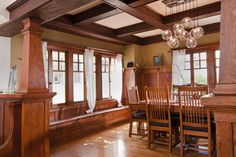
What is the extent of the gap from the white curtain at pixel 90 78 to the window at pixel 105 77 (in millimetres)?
664

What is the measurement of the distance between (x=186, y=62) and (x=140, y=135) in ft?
8.97

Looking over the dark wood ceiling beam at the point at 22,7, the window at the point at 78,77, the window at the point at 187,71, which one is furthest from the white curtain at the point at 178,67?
the dark wood ceiling beam at the point at 22,7

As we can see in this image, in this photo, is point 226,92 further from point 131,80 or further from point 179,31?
point 131,80

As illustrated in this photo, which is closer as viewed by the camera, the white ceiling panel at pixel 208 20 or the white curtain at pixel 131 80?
the white ceiling panel at pixel 208 20

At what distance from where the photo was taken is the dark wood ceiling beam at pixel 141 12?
10.1ft

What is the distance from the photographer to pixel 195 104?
292 centimetres

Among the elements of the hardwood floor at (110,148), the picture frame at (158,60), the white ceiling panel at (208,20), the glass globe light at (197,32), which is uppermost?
the white ceiling panel at (208,20)

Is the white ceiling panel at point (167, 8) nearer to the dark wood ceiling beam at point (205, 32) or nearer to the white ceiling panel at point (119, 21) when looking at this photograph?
the white ceiling panel at point (119, 21)

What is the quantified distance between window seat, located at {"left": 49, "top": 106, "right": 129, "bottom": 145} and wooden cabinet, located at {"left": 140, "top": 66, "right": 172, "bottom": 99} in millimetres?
1154

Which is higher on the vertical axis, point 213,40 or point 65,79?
point 213,40

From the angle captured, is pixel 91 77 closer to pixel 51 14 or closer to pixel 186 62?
pixel 51 14

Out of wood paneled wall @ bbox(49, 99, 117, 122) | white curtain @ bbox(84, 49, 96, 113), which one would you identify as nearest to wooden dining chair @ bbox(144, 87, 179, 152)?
white curtain @ bbox(84, 49, 96, 113)

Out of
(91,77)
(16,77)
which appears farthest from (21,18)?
(91,77)

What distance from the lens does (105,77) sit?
5734 millimetres
